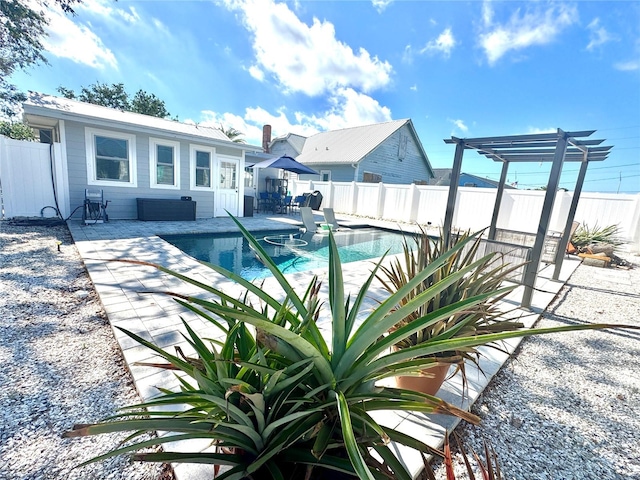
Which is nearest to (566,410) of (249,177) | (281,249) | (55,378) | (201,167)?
(55,378)

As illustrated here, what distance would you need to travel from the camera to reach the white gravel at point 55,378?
1510mm

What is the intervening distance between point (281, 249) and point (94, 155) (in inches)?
242

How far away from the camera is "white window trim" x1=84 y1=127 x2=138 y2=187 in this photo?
27.0 feet

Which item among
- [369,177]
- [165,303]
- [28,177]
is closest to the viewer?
[165,303]

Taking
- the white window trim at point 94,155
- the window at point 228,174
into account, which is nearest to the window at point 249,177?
the window at point 228,174

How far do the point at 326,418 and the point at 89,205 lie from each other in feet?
31.7

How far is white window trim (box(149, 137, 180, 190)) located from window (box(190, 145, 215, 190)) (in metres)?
0.48

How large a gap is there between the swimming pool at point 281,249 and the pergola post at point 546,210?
374cm

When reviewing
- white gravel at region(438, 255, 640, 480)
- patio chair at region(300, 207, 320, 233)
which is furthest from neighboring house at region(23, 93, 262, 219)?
white gravel at region(438, 255, 640, 480)

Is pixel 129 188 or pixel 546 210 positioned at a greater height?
pixel 546 210

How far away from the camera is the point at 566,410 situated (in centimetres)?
216

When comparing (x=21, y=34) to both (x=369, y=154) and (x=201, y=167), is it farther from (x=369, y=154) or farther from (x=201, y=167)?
(x=369, y=154)

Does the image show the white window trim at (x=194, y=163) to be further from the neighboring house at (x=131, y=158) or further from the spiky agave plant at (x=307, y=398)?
the spiky agave plant at (x=307, y=398)

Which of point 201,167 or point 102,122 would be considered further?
point 201,167
